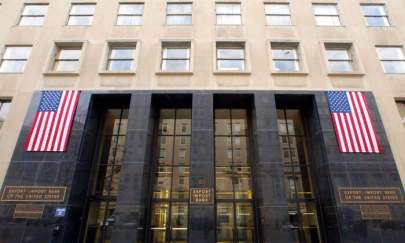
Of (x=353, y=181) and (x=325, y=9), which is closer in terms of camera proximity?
(x=353, y=181)

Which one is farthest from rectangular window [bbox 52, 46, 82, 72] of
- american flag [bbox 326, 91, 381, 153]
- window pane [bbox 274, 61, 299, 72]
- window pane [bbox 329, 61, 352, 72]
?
window pane [bbox 329, 61, 352, 72]

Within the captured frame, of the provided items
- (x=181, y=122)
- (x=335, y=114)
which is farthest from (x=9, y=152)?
(x=335, y=114)

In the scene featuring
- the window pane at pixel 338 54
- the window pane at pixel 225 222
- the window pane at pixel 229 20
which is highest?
the window pane at pixel 229 20

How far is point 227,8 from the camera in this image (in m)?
17.8

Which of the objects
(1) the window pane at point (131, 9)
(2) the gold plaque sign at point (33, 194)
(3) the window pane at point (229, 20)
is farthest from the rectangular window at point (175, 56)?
(2) the gold plaque sign at point (33, 194)

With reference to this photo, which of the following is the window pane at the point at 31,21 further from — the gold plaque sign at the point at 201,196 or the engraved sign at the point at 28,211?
the gold plaque sign at the point at 201,196

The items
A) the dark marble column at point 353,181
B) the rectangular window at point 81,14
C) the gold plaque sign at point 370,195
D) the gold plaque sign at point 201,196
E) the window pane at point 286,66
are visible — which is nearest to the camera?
the dark marble column at point 353,181

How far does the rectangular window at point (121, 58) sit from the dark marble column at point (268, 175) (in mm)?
8632

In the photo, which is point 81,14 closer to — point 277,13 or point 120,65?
point 120,65

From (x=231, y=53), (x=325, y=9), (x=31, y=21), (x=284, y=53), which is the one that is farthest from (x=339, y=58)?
(x=31, y=21)

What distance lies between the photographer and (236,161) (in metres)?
14.1

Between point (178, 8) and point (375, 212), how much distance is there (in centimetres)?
1792

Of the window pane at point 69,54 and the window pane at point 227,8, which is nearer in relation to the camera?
the window pane at point 69,54

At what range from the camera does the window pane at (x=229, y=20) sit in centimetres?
1707
